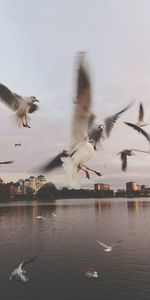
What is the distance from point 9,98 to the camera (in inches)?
288

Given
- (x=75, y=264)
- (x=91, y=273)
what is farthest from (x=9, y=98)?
(x=75, y=264)

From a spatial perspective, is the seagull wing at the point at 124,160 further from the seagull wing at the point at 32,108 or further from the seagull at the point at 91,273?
the seagull at the point at 91,273

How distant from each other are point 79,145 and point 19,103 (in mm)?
1821

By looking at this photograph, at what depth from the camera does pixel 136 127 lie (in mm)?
7121

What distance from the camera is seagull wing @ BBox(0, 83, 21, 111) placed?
282 inches

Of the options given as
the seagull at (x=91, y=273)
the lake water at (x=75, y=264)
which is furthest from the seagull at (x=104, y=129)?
the seagull at (x=91, y=273)

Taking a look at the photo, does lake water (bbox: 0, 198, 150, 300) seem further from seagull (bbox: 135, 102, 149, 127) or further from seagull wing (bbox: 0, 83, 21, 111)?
seagull wing (bbox: 0, 83, 21, 111)

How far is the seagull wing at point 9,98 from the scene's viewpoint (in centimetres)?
715

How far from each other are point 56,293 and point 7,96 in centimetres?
2135

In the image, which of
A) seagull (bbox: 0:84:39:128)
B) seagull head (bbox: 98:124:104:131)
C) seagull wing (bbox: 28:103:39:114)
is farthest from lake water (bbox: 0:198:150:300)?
seagull head (bbox: 98:124:104:131)

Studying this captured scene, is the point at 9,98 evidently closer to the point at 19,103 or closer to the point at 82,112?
the point at 19,103

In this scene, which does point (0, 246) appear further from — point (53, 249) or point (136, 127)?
point (136, 127)

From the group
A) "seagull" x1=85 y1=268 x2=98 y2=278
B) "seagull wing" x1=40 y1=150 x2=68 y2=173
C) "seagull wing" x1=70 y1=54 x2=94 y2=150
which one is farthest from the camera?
"seagull" x1=85 y1=268 x2=98 y2=278

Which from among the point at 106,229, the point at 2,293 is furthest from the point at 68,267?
the point at 106,229
